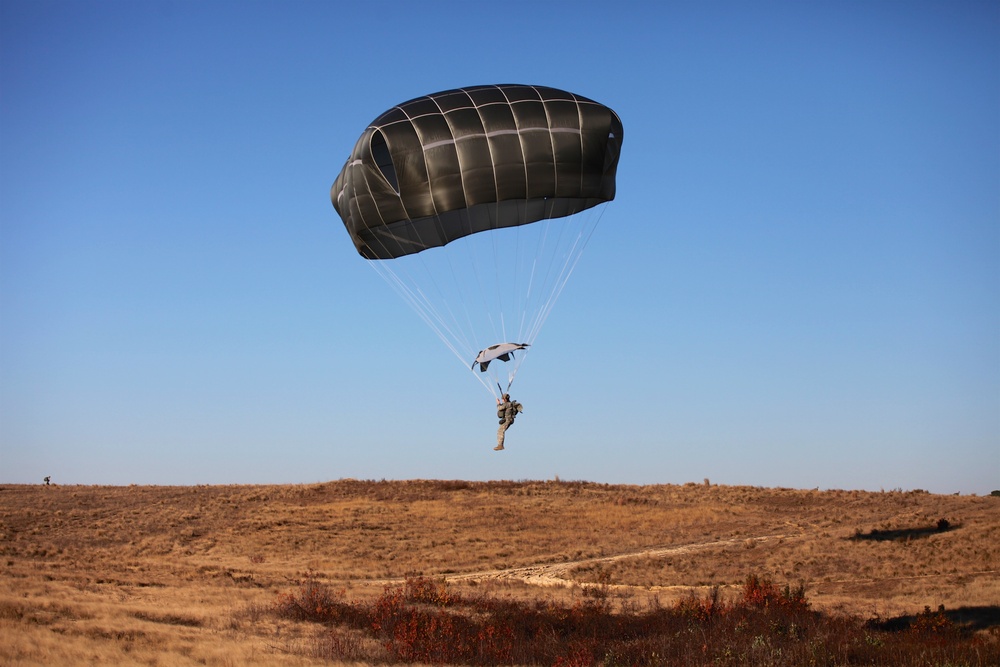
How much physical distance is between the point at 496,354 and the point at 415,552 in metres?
15.8

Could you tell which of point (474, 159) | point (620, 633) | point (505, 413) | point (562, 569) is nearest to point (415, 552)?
point (562, 569)

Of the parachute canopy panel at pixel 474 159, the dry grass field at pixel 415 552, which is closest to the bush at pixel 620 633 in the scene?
the dry grass field at pixel 415 552

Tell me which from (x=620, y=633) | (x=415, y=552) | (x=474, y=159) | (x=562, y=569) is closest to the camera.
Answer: (x=620, y=633)

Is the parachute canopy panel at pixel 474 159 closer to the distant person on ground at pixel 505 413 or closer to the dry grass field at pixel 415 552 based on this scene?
the distant person on ground at pixel 505 413

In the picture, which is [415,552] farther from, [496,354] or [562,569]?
[496,354]

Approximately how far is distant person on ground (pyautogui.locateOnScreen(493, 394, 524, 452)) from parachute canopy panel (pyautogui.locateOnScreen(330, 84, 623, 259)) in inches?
206

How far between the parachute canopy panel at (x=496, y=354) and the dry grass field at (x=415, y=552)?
6805mm

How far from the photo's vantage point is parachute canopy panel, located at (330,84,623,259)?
24.1 m

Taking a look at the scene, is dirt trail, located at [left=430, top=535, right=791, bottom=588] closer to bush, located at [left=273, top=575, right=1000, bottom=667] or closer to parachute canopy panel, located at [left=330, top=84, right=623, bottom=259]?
bush, located at [left=273, top=575, right=1000, bottom=667]

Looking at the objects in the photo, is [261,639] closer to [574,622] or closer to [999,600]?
[574,622]

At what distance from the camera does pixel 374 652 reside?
17.8m

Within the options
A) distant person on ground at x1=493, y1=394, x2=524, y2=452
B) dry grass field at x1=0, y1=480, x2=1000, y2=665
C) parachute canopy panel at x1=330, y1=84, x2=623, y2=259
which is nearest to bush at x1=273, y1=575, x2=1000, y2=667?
dry grass field at x1=0, y1=480, x2=1000, y2=665

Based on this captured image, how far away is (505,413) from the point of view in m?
24.6

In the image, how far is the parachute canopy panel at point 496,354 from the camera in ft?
81.9
